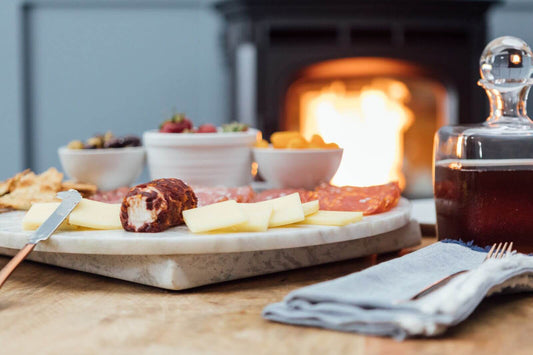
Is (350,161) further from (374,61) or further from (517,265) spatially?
(517,265)

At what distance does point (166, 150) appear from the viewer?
4.86 ft

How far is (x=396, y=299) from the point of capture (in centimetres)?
71

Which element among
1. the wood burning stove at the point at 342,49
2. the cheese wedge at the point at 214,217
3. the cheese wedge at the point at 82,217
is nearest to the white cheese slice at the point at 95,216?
the cheese wedge at the point at 82,217

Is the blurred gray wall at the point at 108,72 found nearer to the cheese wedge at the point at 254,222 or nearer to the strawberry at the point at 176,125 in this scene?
the strawberry at the point at 176,125

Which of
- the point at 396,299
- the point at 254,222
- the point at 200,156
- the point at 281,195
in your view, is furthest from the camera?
the point at 200,156

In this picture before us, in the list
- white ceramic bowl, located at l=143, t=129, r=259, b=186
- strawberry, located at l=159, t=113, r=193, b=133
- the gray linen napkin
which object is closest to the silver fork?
the gray linen napkin

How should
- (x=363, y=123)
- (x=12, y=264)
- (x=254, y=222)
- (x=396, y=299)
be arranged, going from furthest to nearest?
(x=363, y=123) < (x=254, y=222) < (x=12, y=264) < (x=396, y=299)

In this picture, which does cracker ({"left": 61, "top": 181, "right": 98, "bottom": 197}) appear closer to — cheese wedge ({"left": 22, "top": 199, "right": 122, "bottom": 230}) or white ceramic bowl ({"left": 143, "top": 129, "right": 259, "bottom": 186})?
white ceramic bowl ({"left": 143, "top": 129, "right": 259, "bottom": 186})

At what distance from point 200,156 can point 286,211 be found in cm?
53

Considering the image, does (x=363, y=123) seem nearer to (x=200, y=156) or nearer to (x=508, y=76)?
(x=200, y=156)

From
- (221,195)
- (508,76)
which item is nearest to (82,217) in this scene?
(221,195)

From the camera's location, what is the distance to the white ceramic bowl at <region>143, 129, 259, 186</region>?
1.47m

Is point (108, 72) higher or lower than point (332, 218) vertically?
higher

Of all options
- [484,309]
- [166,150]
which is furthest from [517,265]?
[166,150]
